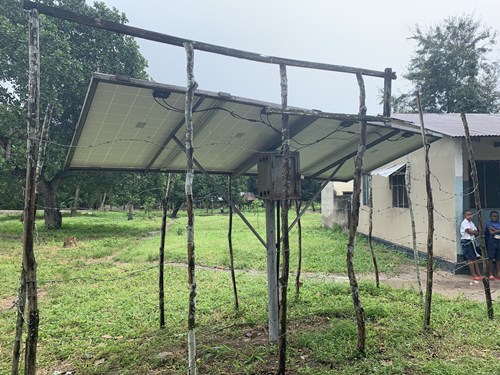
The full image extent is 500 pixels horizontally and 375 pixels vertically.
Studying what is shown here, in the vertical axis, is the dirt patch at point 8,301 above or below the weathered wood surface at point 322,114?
below

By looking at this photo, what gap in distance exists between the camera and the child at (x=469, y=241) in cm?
728

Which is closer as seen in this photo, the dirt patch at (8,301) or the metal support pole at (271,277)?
the metal support pole at (271,277)

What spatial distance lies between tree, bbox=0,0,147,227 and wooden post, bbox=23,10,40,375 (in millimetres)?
9912

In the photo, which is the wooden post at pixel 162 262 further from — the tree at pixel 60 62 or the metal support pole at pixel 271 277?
the tree at pixel 60 62

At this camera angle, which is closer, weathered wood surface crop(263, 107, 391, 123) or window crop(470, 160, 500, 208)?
weathered wood surface crop(263, 107, 391, 123)

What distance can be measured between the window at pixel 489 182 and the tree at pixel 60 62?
12.3 m

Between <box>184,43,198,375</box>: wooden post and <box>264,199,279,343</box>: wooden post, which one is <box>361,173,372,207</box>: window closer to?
<box>264,199,279,343</box>: wooden post

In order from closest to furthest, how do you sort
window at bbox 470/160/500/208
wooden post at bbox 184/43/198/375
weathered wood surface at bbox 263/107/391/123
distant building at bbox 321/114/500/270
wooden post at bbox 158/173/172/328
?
wooden post at bbox 184/43/198/375, weathered wood surface at bbox 263/107/391/123, wooden post at bbox 158/173/172/328, distant building at bbox 321/114/500/270, window at bbox 470/160/500/208

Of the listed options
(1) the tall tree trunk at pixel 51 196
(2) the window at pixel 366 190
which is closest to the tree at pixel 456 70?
(2) the window at pixel 366 190

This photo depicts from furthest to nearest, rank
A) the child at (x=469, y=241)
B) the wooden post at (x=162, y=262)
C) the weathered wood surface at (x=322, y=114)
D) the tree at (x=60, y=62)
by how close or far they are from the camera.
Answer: the tree at (x=60, y=62) < the child at (x=469, y=241) < the wooden post at (x=162, y=262) < the weathered wood surface at (x=322, y=114)

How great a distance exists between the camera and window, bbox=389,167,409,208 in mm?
10362

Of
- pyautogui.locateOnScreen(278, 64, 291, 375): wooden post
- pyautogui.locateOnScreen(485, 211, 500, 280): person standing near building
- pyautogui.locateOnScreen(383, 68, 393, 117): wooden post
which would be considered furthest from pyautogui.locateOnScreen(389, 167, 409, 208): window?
pyautogui.locateOnScreen(278, 64, 291, 375): wooden post

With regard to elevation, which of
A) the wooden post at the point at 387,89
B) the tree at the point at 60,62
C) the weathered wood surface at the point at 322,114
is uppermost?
the tree at the point at 60,62

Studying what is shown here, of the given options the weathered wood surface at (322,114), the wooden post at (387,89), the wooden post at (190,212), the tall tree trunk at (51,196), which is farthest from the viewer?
the tall tree trunk at (51,196)
